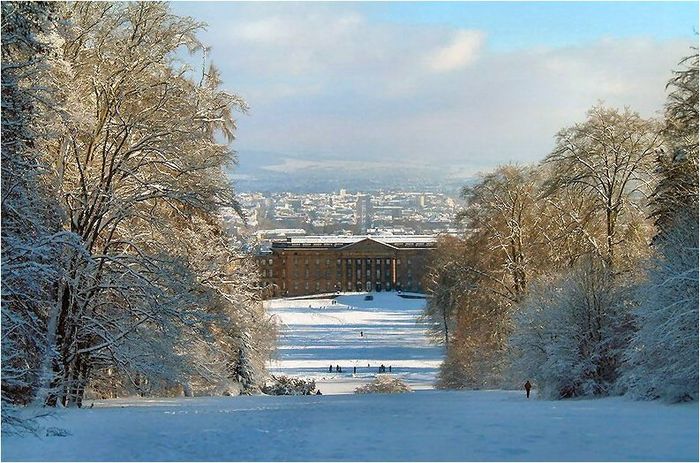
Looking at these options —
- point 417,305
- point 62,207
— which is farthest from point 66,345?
point 417,305

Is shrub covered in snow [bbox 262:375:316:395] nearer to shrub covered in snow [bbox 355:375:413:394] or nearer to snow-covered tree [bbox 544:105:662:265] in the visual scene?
shrub covered in snow [bbox 355:375:413:394]

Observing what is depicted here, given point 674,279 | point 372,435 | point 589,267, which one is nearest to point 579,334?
point 589,267

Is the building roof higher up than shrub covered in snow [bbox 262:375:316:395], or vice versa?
the building roof

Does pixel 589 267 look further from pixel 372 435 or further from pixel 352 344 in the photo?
pixel 352 344

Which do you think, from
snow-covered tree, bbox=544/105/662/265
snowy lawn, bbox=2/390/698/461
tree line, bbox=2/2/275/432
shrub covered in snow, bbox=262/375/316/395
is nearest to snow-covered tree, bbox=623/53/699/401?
snowy lawn, bbox=2/390/698/461

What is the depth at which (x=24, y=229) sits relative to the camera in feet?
49.7

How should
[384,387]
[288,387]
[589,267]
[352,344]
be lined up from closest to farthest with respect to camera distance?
1. [589,267]
2. [288,387]
3. [384,387]
4. [352,344]

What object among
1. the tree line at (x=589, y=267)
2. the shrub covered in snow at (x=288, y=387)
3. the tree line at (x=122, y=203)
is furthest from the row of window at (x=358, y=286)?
the tree line at (x=122, y=203)

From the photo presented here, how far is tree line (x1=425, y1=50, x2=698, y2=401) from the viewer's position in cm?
1744

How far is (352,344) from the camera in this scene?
6153 centimetres

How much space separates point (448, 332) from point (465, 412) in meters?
30.8

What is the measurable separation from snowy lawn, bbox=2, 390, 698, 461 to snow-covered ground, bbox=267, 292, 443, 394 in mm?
14821

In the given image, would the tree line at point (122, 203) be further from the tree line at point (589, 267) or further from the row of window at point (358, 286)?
the row of window at point (358, 286)

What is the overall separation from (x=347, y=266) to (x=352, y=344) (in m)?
70.1
